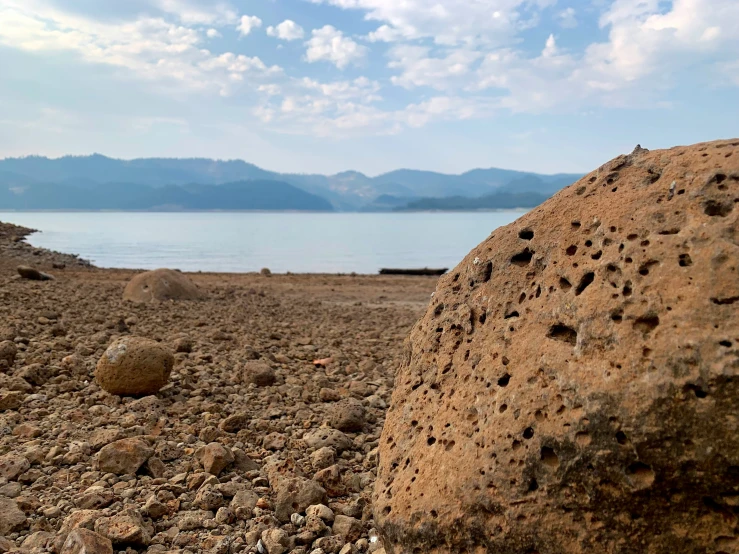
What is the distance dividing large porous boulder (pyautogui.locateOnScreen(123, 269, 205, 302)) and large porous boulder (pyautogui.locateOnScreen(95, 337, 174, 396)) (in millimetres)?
6500

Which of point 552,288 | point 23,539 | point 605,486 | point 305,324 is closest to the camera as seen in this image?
point 605,486

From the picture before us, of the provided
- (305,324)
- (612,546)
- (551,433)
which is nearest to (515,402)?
(551,433)

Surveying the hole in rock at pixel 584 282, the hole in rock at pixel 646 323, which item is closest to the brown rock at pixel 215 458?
the hole in rock at pixel 584 282

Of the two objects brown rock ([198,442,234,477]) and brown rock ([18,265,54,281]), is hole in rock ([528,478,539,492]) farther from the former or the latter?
brown rock ([18,265,54,281])

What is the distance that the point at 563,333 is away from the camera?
2553mm

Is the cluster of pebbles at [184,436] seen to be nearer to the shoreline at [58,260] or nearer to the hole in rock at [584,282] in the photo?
the hole in rock at [584,282]

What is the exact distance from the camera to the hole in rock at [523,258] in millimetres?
2984

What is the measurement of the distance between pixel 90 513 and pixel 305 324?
6983 mm

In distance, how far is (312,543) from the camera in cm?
313

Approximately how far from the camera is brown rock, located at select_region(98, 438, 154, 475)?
3.73 m

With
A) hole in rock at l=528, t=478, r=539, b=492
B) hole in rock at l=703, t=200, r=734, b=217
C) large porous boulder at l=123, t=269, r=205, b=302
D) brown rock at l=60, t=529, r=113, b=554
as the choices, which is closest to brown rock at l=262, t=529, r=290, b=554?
brown rock at l=60, t=529, r=113, b=554

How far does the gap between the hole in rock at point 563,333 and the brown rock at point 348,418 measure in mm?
2514

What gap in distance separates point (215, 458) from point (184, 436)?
0.65 metres

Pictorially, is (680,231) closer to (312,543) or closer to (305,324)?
(312,543)
